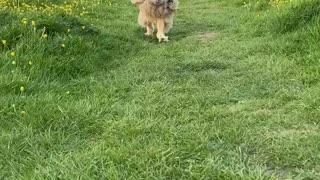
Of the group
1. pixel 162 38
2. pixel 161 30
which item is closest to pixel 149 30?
pixel 161 30

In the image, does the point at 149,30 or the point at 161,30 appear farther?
the point at 149,30

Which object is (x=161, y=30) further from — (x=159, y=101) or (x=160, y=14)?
(x=159, y=101)

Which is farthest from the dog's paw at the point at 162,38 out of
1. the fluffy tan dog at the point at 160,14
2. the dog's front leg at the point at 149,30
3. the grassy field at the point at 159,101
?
the dog's front leg at the point at 149,30

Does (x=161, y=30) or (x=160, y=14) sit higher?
(x=160, y=14)

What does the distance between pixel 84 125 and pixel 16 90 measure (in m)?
0.94

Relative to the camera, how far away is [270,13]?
22.2ft

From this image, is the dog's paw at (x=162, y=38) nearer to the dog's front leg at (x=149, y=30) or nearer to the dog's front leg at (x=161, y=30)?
the dog's front leg at (x=161, y=30)

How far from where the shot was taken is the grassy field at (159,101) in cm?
259

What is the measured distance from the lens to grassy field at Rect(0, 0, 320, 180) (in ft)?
8.51

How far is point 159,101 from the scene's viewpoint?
12.3 feet

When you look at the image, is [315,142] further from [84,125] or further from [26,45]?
[26,45]

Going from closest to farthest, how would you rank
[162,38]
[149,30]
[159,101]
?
[159,101], [162,38], [149,30]

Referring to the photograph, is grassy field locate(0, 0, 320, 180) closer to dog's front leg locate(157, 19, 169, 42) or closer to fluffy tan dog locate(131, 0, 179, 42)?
dog's front leg locate(157, 19, 169, 42)

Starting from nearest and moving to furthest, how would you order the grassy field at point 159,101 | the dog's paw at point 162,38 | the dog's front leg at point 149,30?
1. the grassy field at point 159,101
2. the dog's paw at point 162,38
3. the dog's front leg at point 149,30
